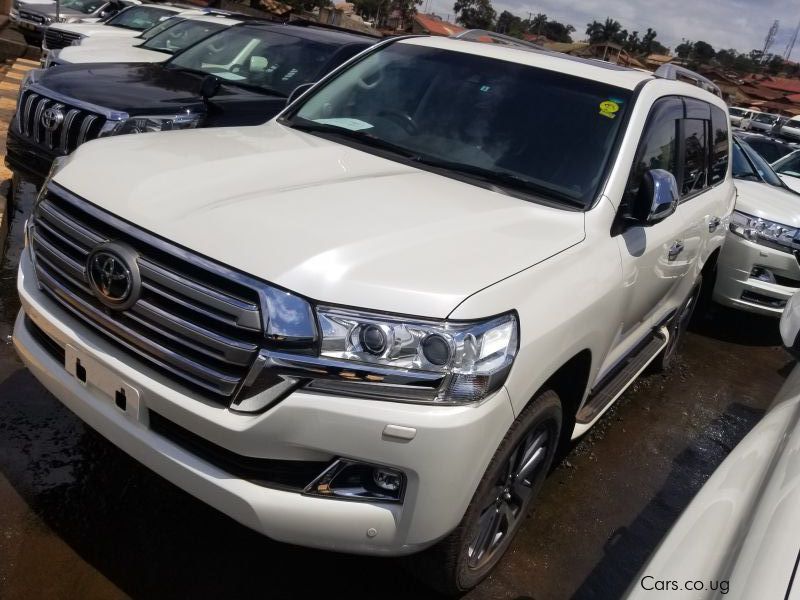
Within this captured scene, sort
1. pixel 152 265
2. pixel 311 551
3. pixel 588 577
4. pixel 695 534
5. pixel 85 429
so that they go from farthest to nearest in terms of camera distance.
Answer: pixel 85 429
pixel 588 577
pixel 311 551
pixel 152 265
pixel 695 534

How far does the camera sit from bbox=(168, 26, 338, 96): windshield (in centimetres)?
636

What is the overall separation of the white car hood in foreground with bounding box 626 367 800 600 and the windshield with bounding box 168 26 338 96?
202 inches

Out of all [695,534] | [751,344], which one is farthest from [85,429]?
[751,344]

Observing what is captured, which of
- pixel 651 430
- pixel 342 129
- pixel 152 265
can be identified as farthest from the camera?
pixel 651 430

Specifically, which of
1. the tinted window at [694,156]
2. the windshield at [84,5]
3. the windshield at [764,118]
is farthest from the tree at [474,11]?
the tinted window at [694,156]

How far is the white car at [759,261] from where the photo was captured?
6090mm

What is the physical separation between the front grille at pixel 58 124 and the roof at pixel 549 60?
231cm

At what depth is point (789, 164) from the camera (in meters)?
9.78

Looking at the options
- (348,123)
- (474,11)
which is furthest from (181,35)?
(474,11)

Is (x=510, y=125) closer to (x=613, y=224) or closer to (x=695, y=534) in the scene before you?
(x=613, y=224)

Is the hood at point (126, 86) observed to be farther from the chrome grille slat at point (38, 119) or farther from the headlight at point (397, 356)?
the headlight at point (397, 356)

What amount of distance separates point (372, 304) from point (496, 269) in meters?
0.48

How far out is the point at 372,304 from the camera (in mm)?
2080

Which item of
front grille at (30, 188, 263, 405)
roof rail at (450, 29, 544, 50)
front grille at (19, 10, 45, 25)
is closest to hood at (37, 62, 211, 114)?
roof rail at (450, 29, 544, 50)
